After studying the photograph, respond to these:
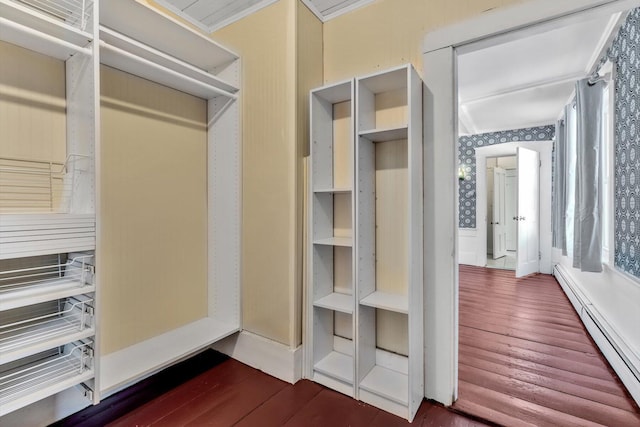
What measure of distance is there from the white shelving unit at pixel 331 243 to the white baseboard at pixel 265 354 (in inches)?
3.6

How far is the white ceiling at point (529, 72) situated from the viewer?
2.64 m

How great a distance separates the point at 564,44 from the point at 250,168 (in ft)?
9.96

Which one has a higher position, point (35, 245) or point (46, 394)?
point (35, 245)

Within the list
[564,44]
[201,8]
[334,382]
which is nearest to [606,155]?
[564,44]

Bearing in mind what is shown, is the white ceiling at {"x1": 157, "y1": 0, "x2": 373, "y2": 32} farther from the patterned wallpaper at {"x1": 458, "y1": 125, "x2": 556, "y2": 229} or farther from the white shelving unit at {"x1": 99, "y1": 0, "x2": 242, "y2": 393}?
the patterned wallpaper at {"x1": 458, "y1": 125, "x2": 556, "y2": 229}

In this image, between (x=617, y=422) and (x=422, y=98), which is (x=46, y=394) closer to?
(x=422, y=98)

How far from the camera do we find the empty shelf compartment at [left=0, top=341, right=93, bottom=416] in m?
1.25

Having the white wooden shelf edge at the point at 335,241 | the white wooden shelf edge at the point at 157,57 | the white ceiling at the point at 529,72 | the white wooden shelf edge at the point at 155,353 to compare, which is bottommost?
the white wooden shelf edge at the point at 155,353

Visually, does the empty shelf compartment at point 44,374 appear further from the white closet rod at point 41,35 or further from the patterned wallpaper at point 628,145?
the patterned wallpaper at point 628,145

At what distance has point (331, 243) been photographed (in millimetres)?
1884

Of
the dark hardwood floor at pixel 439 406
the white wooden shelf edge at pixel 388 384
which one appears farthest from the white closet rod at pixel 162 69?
the white wooden shelf edge at pixel 388 384

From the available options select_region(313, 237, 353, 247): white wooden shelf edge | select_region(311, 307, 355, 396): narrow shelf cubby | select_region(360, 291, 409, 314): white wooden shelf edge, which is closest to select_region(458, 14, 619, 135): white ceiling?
select_region(313, 237, 353, 247): white wooden shelf edge

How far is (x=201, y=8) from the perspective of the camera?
2127mm

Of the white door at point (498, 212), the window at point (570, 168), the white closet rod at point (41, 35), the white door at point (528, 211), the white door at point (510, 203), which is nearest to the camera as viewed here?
the white closet rod at point (41, 35)
